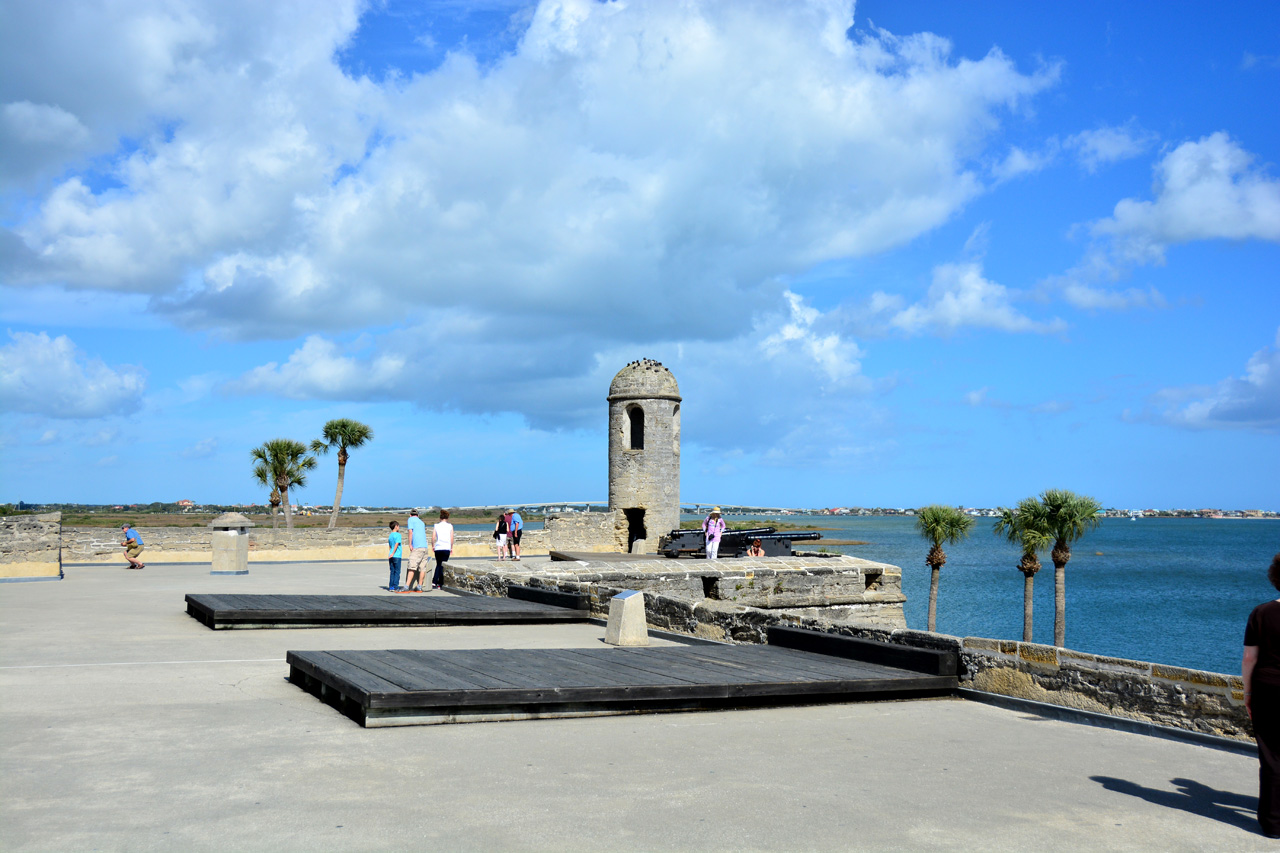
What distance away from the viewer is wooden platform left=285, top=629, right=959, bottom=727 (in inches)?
260

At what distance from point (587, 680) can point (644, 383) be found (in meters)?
24.1

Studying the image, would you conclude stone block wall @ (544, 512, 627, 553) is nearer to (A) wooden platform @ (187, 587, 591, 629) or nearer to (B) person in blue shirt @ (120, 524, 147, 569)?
(B) person in blue shirt @ (120, 524, 147, 569)

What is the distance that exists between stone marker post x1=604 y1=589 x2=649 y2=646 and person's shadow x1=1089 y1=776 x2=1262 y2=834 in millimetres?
5814

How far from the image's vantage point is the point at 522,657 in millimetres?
8578

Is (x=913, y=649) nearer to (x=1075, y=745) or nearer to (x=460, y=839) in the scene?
(x=1075, y=745)

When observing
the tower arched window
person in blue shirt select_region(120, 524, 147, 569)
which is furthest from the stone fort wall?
the tower arched window

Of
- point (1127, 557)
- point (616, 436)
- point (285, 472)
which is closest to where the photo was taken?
point (616, 436)

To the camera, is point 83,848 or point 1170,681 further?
point 1170,681

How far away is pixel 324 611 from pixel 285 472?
35.7 meters

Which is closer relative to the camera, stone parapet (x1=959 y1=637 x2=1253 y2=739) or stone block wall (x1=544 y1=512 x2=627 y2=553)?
stone parapet (x1=959 y1=637 x2=1253 y2=739)

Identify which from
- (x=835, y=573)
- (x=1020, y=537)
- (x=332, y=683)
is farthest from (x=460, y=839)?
(x=1020, y=537)

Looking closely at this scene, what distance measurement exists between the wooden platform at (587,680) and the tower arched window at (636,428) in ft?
75.7

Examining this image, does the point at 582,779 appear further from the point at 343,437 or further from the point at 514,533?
the point at 343,437

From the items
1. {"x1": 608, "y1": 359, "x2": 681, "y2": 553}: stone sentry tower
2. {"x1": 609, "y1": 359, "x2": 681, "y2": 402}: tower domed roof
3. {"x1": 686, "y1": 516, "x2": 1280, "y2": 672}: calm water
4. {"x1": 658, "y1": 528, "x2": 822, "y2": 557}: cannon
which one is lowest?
{"x1": 686, "y1": 516, "x2": 1280, "y2": 672}: calm water
